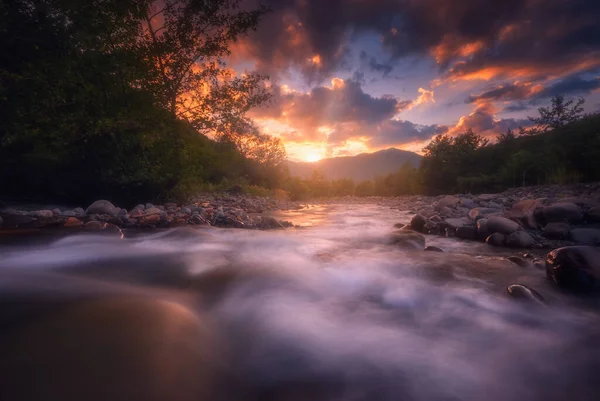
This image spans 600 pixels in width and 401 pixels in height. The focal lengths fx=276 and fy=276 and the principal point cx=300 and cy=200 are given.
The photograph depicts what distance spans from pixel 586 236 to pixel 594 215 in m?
1.61

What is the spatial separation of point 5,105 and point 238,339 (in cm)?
1000

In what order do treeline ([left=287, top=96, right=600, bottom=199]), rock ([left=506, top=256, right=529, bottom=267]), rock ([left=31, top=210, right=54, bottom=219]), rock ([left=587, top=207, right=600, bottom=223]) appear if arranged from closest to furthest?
rock ([left=506, top=256, right=529, bottom=267]) < rock ([left=31, top=210, right=54, bottom=219]) < rock ([left=587, top=207, right=600, bottom=223]) < treeline ([left=287, top=96, right=600, bottom=199])

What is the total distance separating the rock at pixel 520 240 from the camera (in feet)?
17.1

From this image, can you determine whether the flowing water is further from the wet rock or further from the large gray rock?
the wet rock

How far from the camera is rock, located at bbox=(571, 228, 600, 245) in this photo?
5203mm

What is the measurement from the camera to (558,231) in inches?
219

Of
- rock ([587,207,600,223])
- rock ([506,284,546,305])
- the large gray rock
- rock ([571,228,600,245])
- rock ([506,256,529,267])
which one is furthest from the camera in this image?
rock ([587,207,600,223])

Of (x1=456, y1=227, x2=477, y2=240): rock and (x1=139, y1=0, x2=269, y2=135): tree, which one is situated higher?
(x1=139, y1=0, x2=269, y2=135): tree

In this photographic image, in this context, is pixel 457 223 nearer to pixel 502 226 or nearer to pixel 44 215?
pixel 502 226

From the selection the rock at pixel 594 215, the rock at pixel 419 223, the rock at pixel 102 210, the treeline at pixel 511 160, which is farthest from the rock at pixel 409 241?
the treeline at pixel 511 160

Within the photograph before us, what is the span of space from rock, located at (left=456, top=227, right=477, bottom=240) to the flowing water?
230 cm

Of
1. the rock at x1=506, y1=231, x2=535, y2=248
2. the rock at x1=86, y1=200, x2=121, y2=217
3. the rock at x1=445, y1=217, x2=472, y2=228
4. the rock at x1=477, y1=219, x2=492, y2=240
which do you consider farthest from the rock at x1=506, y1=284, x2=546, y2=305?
the rock at x1=86, y1=200, x2=121, y2=217

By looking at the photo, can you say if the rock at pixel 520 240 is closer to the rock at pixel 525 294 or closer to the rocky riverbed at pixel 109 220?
the rock at pixel 525 294

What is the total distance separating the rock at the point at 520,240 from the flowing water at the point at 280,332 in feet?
5.48
